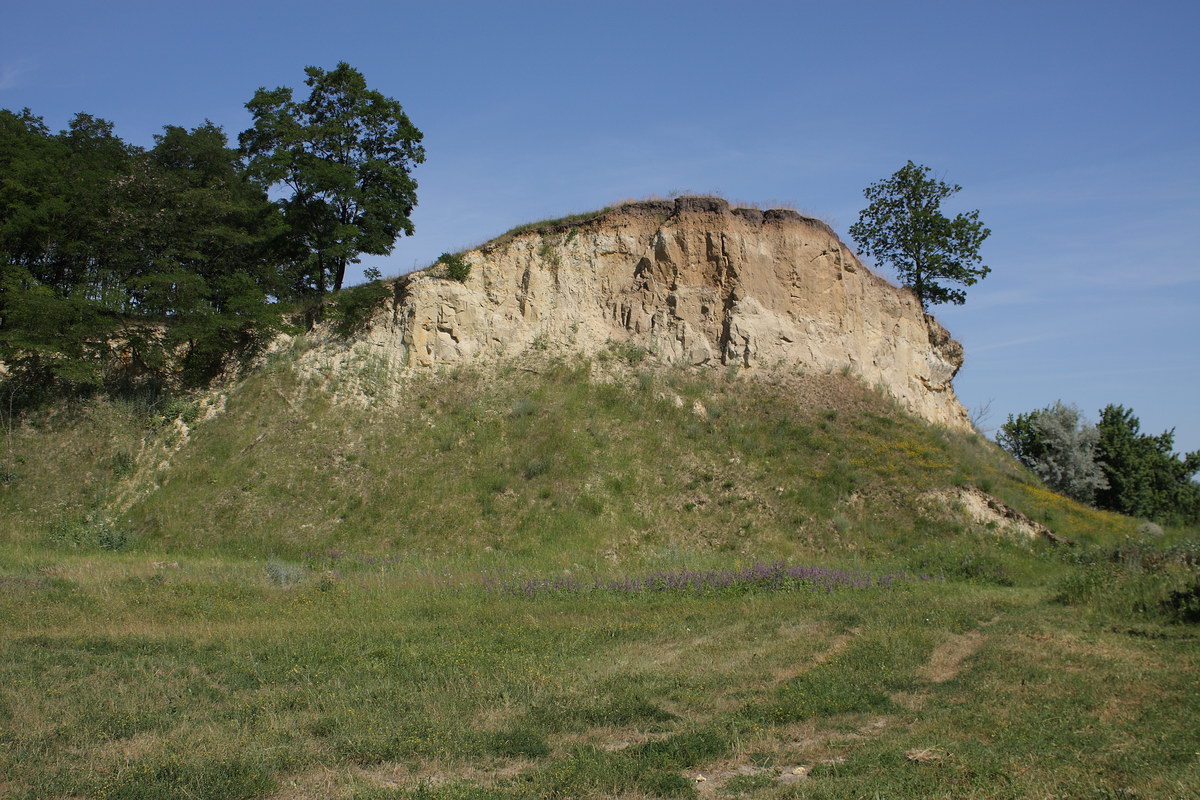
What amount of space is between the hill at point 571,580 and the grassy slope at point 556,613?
70 mm

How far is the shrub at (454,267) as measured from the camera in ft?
86.3

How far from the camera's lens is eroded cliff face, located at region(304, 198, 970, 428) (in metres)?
25.8

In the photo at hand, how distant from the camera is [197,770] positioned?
6.66m

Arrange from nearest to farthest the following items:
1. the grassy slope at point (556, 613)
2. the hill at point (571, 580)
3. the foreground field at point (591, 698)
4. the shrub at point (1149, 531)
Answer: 1. the foreground field at point (591, 698)
2. the grassy slope at point (556, 613)
3. the hill at point (571, 580)
4. the shrub at point (1149, 531)

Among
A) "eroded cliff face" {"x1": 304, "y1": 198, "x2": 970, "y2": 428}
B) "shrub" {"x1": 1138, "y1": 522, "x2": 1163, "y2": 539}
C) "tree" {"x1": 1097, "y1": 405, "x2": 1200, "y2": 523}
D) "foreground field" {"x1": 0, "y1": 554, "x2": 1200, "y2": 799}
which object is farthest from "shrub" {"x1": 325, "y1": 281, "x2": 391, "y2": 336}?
"tree" {"x1": 1097, "y1": 405, "x2": 1200, "y2": 523}

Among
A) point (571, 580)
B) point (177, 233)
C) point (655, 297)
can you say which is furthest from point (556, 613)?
point (177, 233)

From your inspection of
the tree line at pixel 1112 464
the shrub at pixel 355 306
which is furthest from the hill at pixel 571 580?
the tree line at pixel 1112 464

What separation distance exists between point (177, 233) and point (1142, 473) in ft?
122

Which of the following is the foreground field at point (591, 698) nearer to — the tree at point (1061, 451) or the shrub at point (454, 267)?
the shrub at point (454, 267)

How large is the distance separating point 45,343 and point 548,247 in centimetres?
1569

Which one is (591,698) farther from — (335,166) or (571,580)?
(335,166)

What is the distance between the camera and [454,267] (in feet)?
86.3

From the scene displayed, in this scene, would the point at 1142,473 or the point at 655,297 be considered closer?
the point at 655,297

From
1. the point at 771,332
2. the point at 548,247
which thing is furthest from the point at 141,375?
the point at 771,332
